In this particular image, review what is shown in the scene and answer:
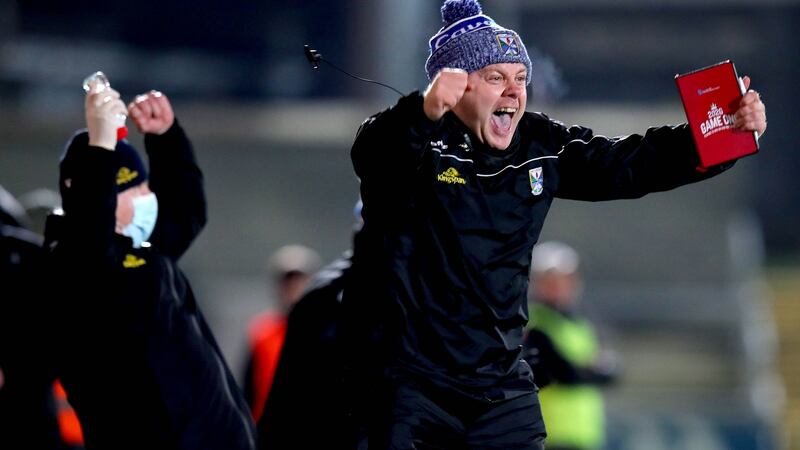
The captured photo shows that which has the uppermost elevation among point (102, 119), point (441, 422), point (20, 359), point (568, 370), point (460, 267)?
point (102, 119)

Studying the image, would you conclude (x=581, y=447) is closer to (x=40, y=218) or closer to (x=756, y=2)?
(x=40, y=218)

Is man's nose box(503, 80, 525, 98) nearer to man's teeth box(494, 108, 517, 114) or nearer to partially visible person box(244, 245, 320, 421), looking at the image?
man's teeth box(494, 108, 517, 114)

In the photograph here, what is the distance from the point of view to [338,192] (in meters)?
15.1

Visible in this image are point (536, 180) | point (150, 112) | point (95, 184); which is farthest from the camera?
point (150, 112)

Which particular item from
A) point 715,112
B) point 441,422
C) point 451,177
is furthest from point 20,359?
point 715,112

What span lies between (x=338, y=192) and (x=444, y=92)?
37.6 ft

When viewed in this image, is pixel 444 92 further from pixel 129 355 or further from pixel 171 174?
pixel 171 174

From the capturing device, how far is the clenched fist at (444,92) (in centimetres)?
371

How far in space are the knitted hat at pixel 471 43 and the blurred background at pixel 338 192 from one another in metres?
4.92

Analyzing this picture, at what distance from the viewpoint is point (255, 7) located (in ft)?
67.9

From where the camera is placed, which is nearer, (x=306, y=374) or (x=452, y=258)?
(x=452, y=258)

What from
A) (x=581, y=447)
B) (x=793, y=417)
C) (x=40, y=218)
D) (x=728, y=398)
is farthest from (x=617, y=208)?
(x=40, y=218)

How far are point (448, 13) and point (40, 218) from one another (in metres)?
4.23

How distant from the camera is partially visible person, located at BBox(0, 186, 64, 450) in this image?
540cm
